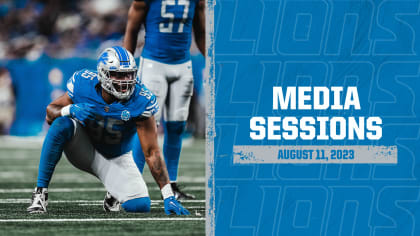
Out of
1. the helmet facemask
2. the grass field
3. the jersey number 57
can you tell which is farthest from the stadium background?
the helmet facemask

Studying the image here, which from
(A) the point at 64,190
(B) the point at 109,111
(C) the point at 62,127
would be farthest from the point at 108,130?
(A) the point at 64,190

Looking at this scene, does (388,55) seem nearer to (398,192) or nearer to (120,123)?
(398,192)

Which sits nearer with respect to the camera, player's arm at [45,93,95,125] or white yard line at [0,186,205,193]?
player's arm at [45,93,95,125]

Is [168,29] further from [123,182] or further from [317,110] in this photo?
[317,110]

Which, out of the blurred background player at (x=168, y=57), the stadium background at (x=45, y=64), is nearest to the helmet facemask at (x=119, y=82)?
the blurred background player at (x=168, y=57)

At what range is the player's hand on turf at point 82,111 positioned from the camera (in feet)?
12.9

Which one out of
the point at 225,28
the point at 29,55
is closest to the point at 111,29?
the point at 29,55

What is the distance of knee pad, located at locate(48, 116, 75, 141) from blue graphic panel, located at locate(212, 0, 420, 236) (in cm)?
141

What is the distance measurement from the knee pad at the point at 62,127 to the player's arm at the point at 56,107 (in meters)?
0.04

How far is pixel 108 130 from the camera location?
4172 millimetres

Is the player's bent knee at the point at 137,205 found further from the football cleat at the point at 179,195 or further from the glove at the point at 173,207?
the football cleat at the point at 179,195

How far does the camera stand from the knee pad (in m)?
3.99

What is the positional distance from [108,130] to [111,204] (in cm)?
40

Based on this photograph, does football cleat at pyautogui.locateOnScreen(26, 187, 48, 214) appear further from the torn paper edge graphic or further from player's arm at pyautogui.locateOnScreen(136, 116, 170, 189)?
the torn paper edge graphic
